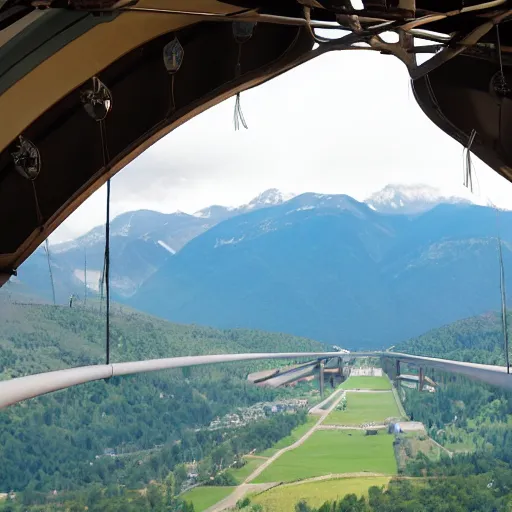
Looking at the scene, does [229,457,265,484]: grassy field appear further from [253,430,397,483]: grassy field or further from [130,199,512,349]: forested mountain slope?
[130,199,512,349]: forested mountain slope

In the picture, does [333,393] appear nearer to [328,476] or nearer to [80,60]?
[328,476]

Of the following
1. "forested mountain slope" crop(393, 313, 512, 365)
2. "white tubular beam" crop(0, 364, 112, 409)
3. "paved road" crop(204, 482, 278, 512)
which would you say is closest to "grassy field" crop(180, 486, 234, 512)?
"paved road" crop(204, 482, 278, 512)

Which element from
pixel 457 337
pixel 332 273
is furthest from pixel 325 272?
pixel 457 337

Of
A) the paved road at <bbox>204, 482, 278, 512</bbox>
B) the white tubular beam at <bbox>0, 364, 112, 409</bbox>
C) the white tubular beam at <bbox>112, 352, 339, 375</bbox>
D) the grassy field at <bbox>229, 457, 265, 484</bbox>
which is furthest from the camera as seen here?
the grassy field at <bbox>229, 457, 265, 484</bbox>

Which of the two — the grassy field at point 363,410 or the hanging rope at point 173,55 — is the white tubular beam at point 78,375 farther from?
the hanging rope at point 173,55

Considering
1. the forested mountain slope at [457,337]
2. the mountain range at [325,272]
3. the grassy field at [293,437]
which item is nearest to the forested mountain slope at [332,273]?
the mountain range at [325,272]

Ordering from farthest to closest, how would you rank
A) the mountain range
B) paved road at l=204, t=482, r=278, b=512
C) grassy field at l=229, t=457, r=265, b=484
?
the mountain range
grassy field at l=229, t=457, r=265, b=484
paved road at l=204, t=482, r=278, b=512
